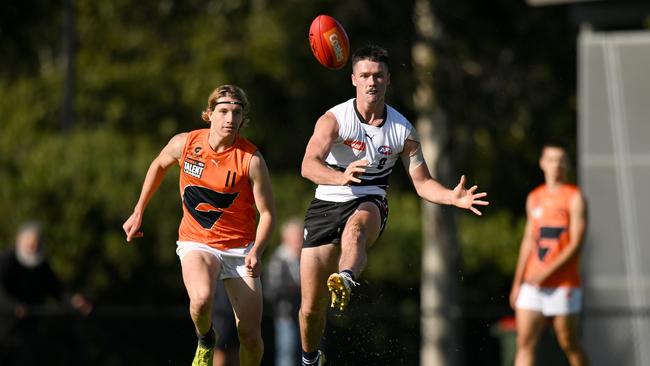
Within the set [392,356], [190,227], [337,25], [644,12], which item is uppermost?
[644,12]

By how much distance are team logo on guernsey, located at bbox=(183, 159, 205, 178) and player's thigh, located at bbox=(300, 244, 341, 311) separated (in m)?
0.91

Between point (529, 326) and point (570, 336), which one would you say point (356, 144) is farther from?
point (570, 336)

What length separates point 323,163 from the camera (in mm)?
9148

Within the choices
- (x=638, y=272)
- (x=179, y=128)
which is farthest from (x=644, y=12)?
(x=179, y=128)

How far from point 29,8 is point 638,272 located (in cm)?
940

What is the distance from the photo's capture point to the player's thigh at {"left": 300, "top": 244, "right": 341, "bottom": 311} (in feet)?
31.3

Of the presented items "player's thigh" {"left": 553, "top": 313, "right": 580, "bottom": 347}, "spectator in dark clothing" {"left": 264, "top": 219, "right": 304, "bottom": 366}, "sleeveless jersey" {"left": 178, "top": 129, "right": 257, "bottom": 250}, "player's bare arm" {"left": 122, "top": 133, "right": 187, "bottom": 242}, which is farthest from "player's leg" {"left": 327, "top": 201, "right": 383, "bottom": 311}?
"spectator in dark clothing" {"left": 264, "top": 219, "right": 304, "bottom": 366}

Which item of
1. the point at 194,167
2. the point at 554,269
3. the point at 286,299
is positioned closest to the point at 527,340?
the point at 554,269

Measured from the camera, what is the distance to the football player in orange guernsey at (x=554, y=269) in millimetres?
11867

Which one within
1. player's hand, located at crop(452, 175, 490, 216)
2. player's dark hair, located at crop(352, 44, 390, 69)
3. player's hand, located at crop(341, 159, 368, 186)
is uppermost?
player's dark hair, located at crop(352, 44, 390, 69)

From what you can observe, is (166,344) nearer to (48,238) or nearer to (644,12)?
(48,238)

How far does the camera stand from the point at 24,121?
2744 centimetres

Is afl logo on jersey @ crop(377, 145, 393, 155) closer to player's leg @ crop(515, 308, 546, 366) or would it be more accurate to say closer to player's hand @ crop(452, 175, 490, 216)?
player's hand @ crop(452, 175, 490, 216)

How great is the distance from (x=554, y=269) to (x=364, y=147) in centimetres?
315
